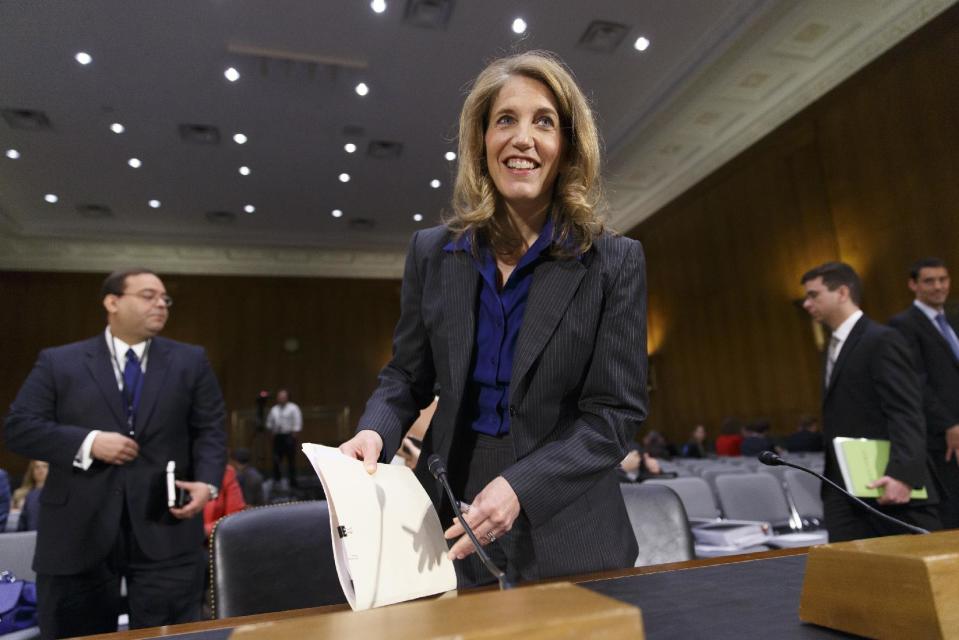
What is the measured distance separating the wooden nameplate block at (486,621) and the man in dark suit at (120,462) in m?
1.89

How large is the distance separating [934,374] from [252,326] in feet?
38.7

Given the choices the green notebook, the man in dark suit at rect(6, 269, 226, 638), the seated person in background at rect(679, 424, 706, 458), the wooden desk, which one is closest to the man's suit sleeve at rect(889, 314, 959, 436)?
the green notebook

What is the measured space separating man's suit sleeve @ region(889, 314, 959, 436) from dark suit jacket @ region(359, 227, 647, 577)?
2.30 meters

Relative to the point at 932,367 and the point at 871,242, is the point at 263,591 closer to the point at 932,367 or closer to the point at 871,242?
the point at 932,367

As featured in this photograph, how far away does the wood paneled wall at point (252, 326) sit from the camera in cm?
1167

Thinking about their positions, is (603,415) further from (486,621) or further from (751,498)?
(751,498)

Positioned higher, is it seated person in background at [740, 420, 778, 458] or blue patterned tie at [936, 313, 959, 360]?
blue patterned tie at [936, 313, 959, 360]

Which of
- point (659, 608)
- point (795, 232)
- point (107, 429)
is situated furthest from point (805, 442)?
point (659, 608)

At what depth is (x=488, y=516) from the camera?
842 millimetres

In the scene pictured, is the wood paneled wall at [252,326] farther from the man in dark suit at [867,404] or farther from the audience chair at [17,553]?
the man in dark suit at [867,404]

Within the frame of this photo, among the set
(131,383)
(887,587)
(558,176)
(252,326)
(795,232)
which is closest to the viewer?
(887,587)

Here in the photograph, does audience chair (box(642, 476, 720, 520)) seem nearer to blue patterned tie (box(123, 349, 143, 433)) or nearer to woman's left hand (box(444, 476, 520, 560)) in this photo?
blue patterned tie (box(123, 349, 143, 433))

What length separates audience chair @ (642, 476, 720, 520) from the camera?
12.3ft

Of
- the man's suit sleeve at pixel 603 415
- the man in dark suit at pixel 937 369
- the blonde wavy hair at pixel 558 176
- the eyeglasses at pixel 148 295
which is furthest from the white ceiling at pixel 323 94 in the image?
the man's suit sleeve at pixel 603 415
